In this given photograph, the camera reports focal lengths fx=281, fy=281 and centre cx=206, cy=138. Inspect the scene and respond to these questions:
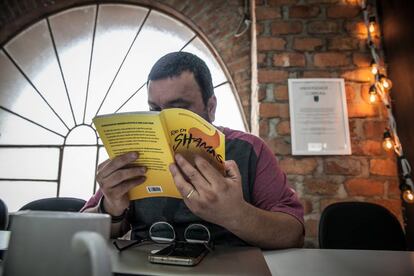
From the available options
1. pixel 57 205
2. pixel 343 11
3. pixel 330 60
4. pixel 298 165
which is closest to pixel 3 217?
pixel 57 205

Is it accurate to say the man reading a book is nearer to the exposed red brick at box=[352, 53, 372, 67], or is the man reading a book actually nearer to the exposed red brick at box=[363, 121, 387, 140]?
the exposed red brick at box=[363, 121, 387, 140]

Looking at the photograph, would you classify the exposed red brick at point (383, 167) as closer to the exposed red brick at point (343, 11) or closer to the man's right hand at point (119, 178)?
the exposed red brick at point (343, 11)

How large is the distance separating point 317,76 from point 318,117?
240 millimetres

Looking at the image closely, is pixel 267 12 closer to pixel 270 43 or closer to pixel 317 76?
pixel 270 43

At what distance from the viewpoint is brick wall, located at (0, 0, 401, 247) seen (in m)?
1.47

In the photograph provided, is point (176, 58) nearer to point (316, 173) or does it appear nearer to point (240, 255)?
point (240, 255)

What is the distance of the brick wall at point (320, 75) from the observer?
1.47 meters

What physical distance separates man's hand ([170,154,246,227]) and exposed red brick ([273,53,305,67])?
46.1 inches

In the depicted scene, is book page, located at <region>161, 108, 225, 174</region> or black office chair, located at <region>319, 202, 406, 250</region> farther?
black office chair, located at <region>319, 202, 406, 250</region>

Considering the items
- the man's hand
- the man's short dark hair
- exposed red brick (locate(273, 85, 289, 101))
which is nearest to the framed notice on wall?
exposed red brick (locate(273, 85, 289, 101))

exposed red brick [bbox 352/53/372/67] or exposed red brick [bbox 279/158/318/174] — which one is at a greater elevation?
exposed red brick [bbox 352/53/372/67]

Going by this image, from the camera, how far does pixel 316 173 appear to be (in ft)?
4.91

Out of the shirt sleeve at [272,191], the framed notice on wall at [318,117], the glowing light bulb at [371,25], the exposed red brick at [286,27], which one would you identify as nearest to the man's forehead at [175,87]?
the shirt sleeve at [272,191]

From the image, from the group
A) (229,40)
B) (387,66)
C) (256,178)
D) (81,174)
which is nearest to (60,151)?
(81,174)
